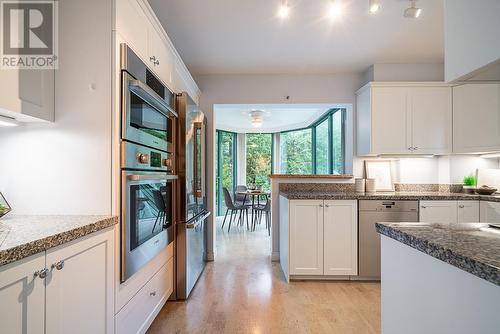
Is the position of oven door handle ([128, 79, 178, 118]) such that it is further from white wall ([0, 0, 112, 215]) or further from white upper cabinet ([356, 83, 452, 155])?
white upper cabinet ([356, 83, 452, 155])

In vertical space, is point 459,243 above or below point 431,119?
below

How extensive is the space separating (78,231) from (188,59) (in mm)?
2484

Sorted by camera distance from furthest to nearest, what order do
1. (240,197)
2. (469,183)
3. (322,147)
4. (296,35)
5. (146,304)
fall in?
1. (240,197)
2. (322,147)
3. (469,183)
4. (296,35)
5. (146,304)

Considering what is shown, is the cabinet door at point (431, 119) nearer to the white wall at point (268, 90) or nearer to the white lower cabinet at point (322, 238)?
the white wall at point (268, 90)

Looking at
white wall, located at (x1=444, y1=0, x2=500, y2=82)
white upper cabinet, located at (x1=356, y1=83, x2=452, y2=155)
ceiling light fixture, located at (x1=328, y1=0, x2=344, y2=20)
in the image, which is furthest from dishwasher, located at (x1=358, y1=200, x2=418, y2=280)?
white wall, located at (x1=444, y1=0, x2=500, y2=82)

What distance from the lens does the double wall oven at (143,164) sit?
1351mm

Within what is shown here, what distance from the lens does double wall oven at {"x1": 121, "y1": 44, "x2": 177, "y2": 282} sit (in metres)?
1.35

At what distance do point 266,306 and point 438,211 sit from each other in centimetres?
204

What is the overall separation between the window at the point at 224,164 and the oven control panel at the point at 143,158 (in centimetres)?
466

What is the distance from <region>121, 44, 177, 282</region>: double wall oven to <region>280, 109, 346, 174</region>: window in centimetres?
265

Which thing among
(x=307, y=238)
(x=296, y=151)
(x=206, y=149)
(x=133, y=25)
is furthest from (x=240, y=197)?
(x=133, y=25)

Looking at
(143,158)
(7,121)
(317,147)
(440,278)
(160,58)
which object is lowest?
(440,278)

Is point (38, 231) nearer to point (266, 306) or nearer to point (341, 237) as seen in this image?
point (266, 306)

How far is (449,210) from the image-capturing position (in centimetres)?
269
